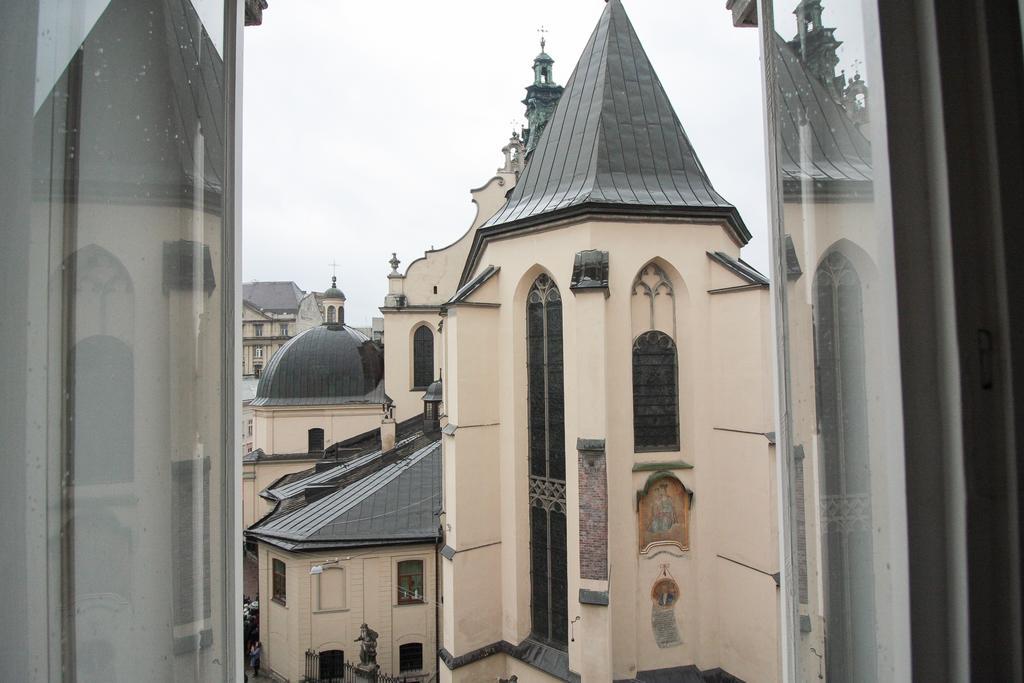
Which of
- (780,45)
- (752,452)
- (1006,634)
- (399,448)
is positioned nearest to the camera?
(1006,634)

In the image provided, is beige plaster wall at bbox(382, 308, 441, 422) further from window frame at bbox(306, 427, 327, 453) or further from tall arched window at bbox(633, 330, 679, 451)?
tall arched window at bbox(633, 330, 679, 451)

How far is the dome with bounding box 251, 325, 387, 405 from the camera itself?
74.1 ft

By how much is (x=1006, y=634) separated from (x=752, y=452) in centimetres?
674

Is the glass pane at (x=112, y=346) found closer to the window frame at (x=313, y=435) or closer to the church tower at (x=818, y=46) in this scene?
the church tower at (x=818, y=46)

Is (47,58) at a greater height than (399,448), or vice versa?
(47,58)

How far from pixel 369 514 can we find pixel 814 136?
39.9ft

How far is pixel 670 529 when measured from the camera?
7.45m

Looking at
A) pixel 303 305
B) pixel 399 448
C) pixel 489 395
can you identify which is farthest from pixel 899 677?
pixel 303 305

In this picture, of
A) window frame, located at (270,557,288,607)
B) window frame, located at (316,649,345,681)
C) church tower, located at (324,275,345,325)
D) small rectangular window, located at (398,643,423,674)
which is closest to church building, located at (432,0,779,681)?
small rectangular window, located at (398,643,423,674)

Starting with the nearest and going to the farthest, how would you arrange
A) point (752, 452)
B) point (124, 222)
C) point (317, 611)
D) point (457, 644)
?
point (124, 222)
point (752, 452)
point (457, 644)
point (317, 611)

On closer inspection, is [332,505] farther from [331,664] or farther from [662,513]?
[662,513]

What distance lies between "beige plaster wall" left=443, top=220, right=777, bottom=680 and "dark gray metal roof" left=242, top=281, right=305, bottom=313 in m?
46.6

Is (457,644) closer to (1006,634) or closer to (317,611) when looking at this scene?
(317,611)

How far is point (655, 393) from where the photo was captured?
758cm
